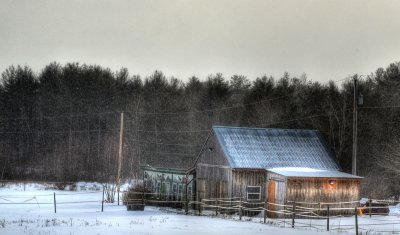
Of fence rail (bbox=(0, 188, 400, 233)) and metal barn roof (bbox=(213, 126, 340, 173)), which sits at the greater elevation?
metal barn roof (bbox=(213, 126, 340, 173))

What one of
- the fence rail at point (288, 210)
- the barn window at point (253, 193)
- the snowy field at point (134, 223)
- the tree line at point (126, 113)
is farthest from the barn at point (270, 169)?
the tree line at point (126, 113)

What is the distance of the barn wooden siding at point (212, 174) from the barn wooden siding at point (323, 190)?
180 inches

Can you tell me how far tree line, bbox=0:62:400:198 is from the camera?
7696 cm

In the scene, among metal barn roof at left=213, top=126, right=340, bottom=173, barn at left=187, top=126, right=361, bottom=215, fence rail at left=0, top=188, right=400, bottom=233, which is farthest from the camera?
metal barn roof at left=213, top=126, right=340, bottom=173

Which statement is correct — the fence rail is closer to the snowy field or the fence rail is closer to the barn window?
the snowy field

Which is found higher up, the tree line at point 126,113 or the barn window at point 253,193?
the tree line at point 126,113

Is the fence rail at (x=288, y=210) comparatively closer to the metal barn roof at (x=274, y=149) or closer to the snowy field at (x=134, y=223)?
the snowy field at (x=134, y=223)

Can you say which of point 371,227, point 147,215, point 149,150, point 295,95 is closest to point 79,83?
point 149,150

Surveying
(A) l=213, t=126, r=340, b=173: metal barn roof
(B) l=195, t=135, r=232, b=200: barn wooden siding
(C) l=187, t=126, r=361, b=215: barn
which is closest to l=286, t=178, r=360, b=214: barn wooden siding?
(C) l=187, t=126, r=361, b=215: barn

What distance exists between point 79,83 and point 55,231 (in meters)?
73.8

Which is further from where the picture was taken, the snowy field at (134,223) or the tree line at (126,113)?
the tree line at (126,113)

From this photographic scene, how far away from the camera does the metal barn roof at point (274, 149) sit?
131 feet

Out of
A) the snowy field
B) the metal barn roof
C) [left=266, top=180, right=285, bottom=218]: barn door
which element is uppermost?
the metal barn roof

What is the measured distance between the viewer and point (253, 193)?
38.8 metres
